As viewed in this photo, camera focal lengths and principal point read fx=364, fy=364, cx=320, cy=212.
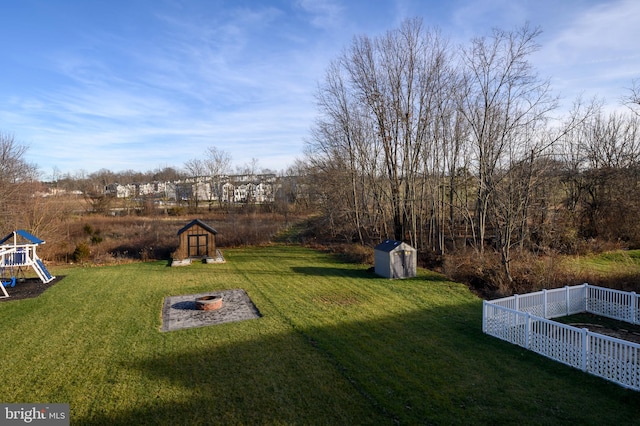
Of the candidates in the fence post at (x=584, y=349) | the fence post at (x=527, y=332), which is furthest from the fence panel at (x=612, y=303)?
the fence post at (x=584, y=349)

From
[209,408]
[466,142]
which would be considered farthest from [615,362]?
[466,142]

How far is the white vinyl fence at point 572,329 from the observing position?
601 centimetres

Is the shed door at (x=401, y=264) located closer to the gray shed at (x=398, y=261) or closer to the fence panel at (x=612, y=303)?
the gray shed at (x=398, y=261)

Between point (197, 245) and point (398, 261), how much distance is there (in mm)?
11041

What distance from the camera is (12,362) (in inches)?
276

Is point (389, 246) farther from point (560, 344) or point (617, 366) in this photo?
point (617, 366)

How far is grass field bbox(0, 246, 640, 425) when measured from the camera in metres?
5.20

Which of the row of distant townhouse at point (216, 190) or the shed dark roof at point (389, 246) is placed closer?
the shed dark roof at point (389, 246)

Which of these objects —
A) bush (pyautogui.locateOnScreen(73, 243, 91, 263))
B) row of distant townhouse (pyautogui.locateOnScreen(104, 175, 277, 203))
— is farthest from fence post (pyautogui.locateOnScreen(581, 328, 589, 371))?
row of distant townhouse (pyautogui.locateOnScreen(104, 175, 277, 203))

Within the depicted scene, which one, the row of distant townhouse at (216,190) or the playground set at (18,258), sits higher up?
the row of distant townhouse at (216,190)

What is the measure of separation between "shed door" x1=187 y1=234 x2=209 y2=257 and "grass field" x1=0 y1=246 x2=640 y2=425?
Answer: 7689mm

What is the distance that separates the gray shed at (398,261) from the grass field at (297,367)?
243cm

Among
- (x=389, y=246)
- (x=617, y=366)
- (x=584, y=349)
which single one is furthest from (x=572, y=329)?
(x=389, y=246)

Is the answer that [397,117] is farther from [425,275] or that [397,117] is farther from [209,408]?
[209,408]
